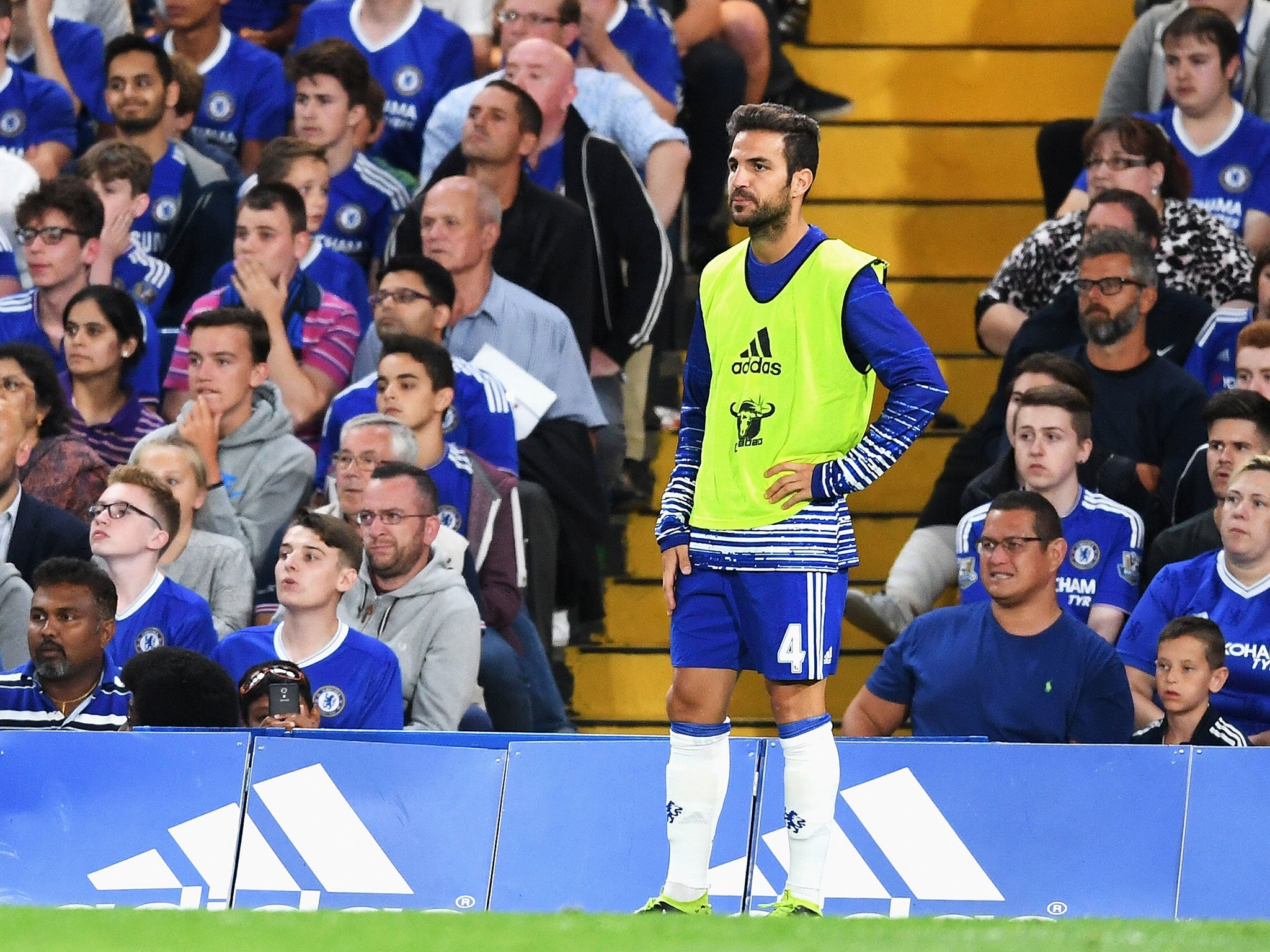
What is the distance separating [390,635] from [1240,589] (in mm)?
2944

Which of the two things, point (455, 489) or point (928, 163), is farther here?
point (928, 163)

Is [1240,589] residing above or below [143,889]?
above

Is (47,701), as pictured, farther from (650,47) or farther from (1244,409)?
(650,47)

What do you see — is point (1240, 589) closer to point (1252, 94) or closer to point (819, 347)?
point (819, 347)

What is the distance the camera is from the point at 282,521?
8.16 meters

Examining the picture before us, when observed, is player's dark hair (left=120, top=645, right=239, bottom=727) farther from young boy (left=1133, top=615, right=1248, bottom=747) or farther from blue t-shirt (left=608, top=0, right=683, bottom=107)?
blue t-shirt (left=608, top=0, right=683, bottom=107)

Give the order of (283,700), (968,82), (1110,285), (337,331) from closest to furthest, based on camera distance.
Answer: (283,700)
(1110,285)
(337,331)
(968,82)

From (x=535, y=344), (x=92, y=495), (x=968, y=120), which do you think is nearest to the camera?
(x=92, y=495)

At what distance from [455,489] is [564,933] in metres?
3.77

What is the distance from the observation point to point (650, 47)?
35.1ft

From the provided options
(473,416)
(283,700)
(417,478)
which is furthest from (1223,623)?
(283,700)

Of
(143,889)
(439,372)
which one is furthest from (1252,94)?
(143,889)

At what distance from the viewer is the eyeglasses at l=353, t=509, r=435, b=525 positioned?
7422 millimetres

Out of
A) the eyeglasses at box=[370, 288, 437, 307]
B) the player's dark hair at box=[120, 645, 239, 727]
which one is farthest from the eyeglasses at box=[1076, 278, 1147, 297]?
the player's dark hair at box=[120, 645, 239, 727]
